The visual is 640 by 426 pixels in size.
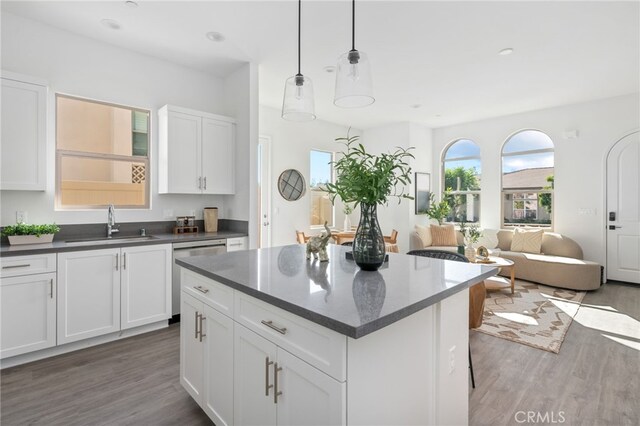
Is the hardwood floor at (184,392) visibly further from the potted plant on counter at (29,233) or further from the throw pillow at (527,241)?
the throw pillow at (527,241)

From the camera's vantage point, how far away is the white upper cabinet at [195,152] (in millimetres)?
3598

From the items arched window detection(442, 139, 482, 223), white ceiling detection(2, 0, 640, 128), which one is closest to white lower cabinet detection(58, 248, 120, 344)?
white ceiling detection(2, 0, 640, 128)

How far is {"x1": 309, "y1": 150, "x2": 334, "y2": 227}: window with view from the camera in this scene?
256 inches

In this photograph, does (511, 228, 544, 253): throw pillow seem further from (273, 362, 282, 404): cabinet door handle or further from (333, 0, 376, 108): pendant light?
(273, 362, 282, 404): cabinet door handle

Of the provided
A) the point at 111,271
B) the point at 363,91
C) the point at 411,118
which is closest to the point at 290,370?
the point at 363,91

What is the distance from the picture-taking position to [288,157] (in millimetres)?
6047

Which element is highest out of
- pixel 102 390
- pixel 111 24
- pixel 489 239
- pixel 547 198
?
pixel 111 24

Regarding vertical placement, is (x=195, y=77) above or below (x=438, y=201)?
above

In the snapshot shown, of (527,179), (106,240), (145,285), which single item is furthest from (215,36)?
(527,179)

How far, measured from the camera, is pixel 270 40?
3375 millimetres

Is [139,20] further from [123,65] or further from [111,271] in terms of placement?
[111,271]

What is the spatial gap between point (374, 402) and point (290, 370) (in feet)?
1.07

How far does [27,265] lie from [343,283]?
2.69 m

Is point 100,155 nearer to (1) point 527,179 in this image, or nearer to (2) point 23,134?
(2) point 23,134
